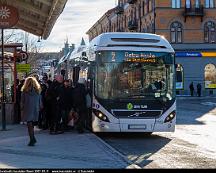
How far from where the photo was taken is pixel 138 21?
224 feet

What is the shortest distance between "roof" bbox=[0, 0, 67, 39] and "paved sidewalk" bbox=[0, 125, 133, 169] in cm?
389

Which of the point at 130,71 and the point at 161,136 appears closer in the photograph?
the point at 130,71

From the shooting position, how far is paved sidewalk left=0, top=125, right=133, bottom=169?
10.2 m

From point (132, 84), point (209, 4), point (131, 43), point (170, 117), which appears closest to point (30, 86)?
point (132, 84)

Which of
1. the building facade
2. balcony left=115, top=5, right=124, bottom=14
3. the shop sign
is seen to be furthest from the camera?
balcony left=115, top=5, right=124, bottom=14

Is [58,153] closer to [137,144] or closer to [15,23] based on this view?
[137,144]

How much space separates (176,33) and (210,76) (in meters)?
6.30

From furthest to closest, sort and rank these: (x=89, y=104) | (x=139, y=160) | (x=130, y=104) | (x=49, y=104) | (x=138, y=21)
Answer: (x=138, y=21) < (x=49, y=104) < (x=89, y=104) < (x=130, y=104) < (x=139, y=160)

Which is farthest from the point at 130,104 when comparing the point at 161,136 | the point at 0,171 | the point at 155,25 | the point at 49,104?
the point at 155,25

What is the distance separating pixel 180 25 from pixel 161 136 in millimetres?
42130

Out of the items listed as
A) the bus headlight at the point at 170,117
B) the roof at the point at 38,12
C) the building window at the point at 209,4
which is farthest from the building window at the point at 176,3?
the bus headlight at the point at 170,117

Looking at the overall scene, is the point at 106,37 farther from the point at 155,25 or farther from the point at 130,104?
the point at 155,25

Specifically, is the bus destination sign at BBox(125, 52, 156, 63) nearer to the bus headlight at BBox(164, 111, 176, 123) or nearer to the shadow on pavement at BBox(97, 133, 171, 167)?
the bus headlight at BBox(164, 111, 176, 123)

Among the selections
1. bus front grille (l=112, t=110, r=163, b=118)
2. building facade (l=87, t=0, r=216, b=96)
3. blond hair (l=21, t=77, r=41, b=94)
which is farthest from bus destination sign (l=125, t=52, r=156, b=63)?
building facade (l=87, t=0, r=216, b=96)
